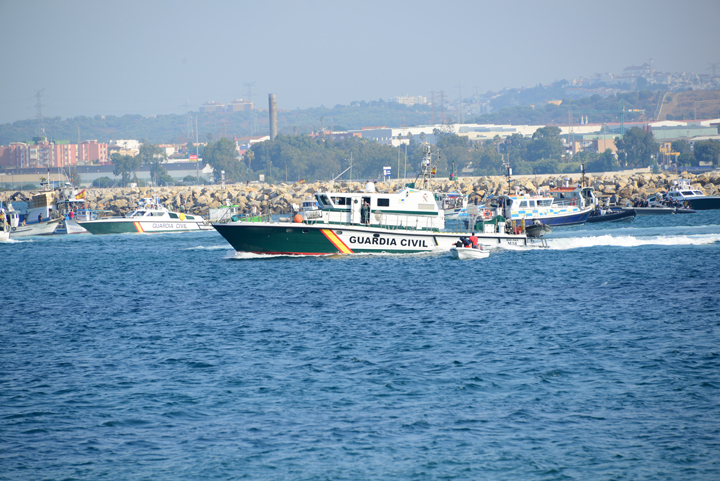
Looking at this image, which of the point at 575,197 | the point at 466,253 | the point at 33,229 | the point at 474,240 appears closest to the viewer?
the point at 466,253

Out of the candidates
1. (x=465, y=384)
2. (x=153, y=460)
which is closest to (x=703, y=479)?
(x=465, y=384)

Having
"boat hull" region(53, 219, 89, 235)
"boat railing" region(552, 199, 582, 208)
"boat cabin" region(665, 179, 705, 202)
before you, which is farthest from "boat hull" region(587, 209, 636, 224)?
"boat hull" region(53, 219, 89, 235)

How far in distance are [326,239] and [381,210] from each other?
4170mm

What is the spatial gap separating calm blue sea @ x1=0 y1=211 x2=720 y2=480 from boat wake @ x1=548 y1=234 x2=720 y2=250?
567 inches

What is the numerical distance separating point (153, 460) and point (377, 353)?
9.78 metres

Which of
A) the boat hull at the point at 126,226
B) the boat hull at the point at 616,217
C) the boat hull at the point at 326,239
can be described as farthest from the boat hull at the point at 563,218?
the boat hull at the point at 126,226

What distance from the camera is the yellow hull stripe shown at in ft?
153

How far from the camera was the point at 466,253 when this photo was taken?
47.8 metres

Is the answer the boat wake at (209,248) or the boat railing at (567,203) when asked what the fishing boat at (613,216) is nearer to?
the boat railing at (567,203)

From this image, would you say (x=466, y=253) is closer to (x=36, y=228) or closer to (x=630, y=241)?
(x=630, y=241)

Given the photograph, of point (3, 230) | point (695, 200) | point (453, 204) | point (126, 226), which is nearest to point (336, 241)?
point (126, 226)

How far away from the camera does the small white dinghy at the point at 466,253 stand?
47.5 meters

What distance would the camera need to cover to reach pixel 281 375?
21391 mm

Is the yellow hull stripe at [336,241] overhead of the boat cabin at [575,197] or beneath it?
beneath
